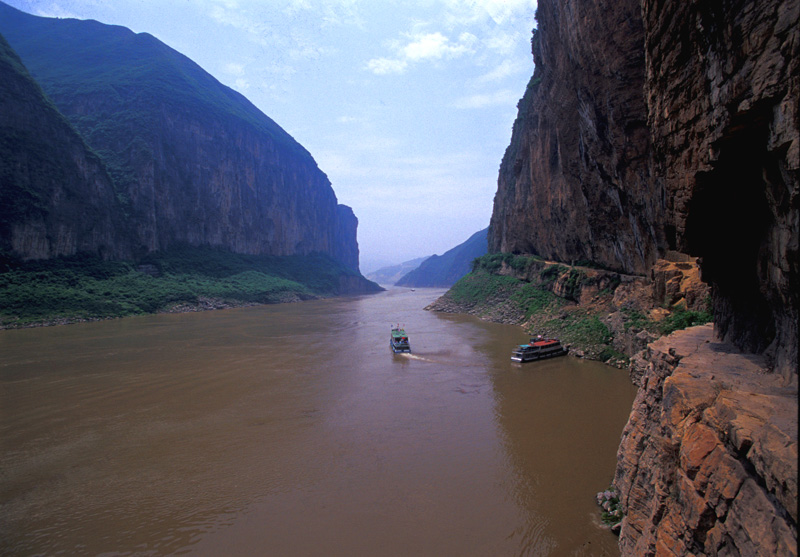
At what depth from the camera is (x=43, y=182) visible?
5119 centimetres

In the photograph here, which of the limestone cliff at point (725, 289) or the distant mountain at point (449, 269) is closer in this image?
the limestone cliff at point (725, 289)

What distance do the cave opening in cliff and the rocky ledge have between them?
2.60 ft

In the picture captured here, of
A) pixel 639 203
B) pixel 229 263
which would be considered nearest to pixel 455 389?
pixel 639 203

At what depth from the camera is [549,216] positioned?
41.2m

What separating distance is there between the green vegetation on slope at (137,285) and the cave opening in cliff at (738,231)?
52.7 meters

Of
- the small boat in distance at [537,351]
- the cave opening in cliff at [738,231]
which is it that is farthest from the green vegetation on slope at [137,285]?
the cave opening in cliff at [738,231]

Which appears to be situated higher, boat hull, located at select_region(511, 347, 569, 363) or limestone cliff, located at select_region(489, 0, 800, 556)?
limestone cliff, located at select_region(489, 0, 800, 556)

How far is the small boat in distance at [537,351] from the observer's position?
76.1ft

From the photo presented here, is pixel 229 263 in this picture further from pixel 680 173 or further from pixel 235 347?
pixel 680 173

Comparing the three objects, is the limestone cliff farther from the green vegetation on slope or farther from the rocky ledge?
the green vegetation on slope

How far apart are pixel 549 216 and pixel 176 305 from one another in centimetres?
5022

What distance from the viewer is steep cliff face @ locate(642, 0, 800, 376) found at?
163 inches

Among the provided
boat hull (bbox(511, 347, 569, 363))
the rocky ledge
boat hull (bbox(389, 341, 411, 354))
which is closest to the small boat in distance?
boat hull (bbox(511, 347, 569, 363))

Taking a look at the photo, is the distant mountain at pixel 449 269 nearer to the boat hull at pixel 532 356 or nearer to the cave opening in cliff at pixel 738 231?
the boat hull at pixel 532 356
